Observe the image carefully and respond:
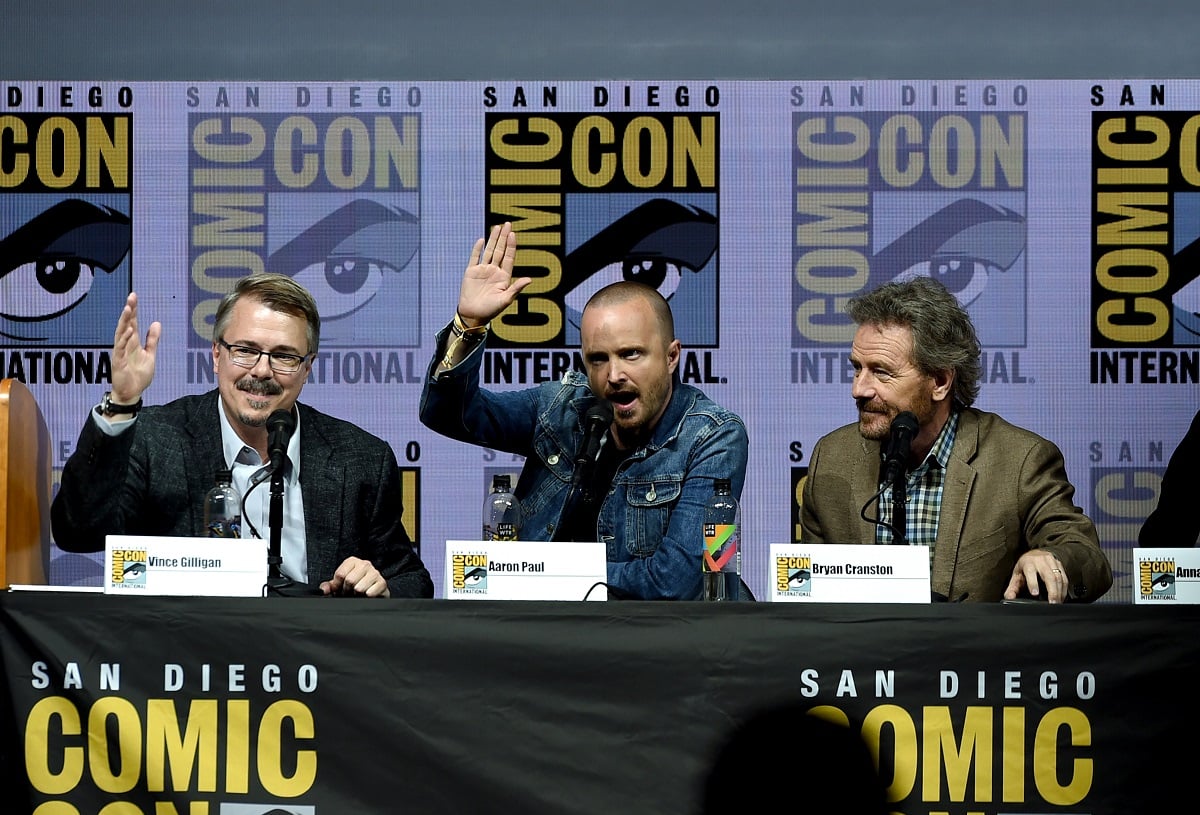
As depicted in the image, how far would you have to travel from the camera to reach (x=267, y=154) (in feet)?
13.6

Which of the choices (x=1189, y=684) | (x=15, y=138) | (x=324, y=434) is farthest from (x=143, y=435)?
(x=1189, y=684)

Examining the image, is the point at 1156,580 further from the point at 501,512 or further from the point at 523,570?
the point at 501,512

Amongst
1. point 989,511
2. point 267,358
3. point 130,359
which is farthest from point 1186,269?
point 130,359

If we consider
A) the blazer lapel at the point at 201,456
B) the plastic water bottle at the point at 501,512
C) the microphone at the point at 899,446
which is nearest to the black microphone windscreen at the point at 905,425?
the microphone at the point at 899,446

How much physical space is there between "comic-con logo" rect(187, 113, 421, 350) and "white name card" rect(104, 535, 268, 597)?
204 centimetres

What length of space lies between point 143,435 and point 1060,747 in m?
1.95

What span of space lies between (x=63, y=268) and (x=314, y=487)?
1735 millimetres

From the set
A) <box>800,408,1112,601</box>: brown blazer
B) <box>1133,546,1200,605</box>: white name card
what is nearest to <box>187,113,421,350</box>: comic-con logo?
<box>800,408,1112,601</box>: brown blazer

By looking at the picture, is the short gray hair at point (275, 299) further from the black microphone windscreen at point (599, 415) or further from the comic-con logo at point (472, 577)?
the comic-con logo at point (472, 577)

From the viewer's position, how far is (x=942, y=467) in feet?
9.52

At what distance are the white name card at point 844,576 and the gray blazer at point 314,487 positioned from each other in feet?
2.99

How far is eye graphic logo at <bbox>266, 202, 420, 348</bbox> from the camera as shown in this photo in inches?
163

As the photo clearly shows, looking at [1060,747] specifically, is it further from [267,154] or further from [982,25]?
[267,154]

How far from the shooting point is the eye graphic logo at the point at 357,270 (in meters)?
4.14
